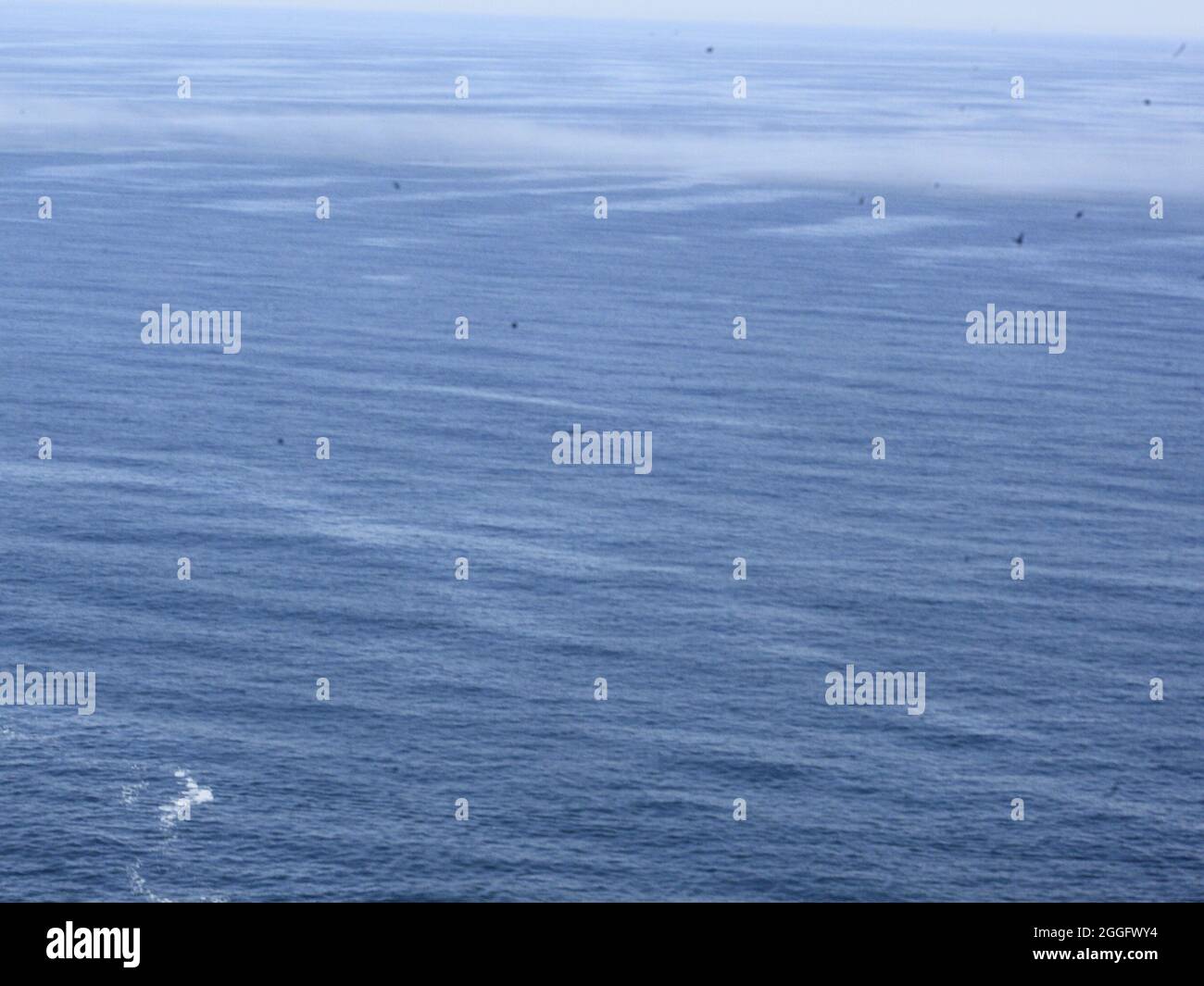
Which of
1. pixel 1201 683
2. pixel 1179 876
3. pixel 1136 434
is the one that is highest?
pixel 1136 434

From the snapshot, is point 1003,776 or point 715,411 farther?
point 715,411

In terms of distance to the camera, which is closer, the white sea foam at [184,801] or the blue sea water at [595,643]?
the blue sea water at [595,643]

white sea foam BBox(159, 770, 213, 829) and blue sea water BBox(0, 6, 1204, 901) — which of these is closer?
blue sea water BBox(0, 6, 1204, 901)

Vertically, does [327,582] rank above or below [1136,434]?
Result: below

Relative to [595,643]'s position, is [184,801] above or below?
below

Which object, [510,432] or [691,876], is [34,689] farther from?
[510,432]

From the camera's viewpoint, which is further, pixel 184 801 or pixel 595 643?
pixel 595 643
